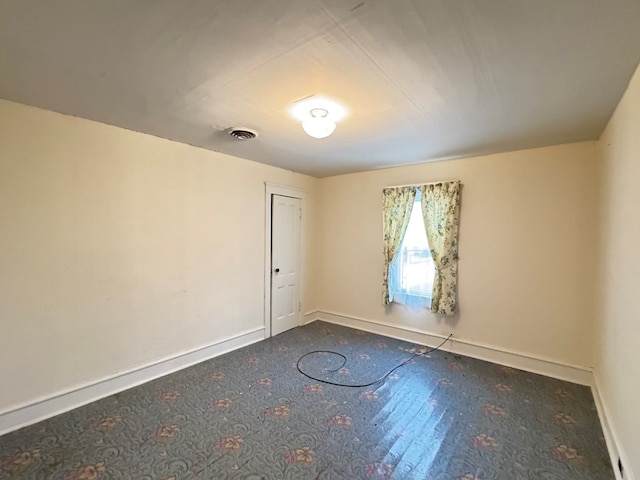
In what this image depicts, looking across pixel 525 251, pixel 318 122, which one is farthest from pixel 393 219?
pixel 318 122

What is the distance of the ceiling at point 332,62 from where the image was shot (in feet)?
4.18

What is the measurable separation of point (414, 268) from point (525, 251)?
4.15 ft

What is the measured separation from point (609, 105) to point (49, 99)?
397cm

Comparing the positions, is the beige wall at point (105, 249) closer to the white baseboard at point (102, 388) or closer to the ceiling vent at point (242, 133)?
the white baseboard at point (102, 388)

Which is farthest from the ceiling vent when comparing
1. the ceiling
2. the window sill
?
the window sill

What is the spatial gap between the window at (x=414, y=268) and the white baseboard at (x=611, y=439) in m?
1.76

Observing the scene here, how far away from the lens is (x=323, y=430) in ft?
7.32

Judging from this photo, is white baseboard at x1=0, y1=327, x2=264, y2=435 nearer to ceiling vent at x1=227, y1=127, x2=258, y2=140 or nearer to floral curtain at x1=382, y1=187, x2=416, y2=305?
floral curtain at x1=382, y1=187, x2=416, y2=305

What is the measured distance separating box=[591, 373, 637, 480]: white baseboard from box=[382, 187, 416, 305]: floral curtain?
221 cm

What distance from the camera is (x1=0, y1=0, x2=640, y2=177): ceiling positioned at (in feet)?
4.18

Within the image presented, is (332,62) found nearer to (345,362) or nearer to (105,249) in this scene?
(105,249)

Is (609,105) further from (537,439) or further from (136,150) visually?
(136,150)

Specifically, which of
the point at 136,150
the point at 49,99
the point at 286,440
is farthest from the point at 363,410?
the point at 49,99

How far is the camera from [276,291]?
4328 mm
